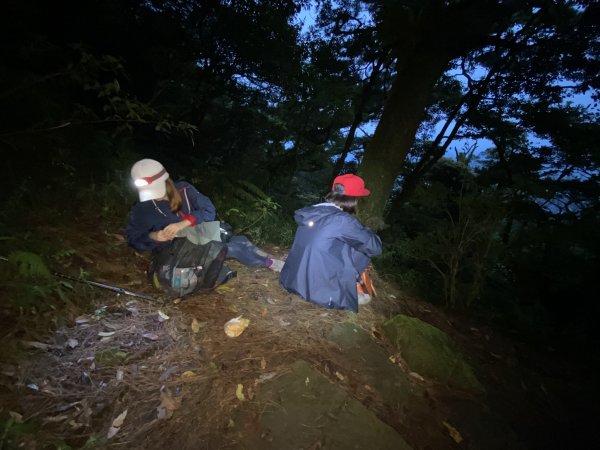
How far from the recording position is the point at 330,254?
3.22 m

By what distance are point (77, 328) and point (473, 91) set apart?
1369cm

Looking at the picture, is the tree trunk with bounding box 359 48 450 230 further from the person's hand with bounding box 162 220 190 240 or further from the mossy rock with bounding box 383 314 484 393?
the person's hand with bounding box 162 220 190 240

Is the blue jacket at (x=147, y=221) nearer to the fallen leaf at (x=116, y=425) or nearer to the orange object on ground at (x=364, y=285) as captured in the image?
the fallen leaf at (x=116, y=425)

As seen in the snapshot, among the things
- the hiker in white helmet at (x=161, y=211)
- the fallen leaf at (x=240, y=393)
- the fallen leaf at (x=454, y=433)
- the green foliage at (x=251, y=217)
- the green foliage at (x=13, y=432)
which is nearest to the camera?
the green foliage at (x=13, y=432)

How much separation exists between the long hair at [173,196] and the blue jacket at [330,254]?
140cm

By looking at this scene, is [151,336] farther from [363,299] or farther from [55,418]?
[363,299]

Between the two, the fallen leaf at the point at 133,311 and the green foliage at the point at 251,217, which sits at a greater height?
the green foliage at the point at 251,217

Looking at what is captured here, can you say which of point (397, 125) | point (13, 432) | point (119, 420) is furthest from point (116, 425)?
point (397, 125)

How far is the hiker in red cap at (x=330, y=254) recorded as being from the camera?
10.5 ft

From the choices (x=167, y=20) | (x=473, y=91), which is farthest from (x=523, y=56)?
(x=167, y=20)

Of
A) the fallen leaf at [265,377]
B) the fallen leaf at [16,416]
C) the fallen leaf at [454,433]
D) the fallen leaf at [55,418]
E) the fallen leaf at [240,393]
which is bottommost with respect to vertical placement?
the fallen leaf at [55,418]

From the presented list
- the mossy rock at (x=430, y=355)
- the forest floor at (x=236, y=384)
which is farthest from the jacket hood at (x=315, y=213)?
the mossy rock at (x=430, y=355)

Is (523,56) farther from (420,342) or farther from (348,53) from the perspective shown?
(420,342)

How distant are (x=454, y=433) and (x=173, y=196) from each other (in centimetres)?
335
